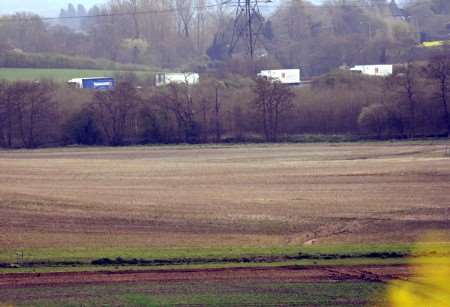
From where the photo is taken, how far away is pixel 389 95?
116 feet

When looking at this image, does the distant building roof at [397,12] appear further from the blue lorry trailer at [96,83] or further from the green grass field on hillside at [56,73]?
the blue lorry trailer at [96,83]

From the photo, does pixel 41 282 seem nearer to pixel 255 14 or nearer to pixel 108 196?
pixel 108 196

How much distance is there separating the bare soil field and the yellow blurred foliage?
1.54 metres

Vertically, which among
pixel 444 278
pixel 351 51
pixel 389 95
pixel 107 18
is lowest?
pixel 444 278

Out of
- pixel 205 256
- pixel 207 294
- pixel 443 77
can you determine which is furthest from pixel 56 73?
pixel 207 294

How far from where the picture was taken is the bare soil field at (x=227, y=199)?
1500 cm

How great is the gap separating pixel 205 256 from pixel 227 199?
17.9 feet

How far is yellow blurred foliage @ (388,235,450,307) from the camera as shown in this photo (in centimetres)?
1018

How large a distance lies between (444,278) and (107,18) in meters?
74.3

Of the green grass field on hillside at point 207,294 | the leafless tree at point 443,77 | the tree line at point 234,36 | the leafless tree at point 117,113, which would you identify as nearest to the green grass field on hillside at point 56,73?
the tree line at point 234,36

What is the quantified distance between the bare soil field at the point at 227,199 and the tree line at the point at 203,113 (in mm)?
6787

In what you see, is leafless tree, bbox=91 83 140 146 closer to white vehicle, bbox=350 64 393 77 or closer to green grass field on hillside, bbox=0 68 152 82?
green grass field on hillside, bbox=0 68 152 82

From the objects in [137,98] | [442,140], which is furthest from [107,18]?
[442,140]

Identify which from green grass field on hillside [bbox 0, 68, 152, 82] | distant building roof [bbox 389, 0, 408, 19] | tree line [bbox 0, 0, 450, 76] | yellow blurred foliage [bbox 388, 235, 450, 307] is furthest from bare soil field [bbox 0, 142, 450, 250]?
distant building roof [bbox 389, 0, 408, 19]
